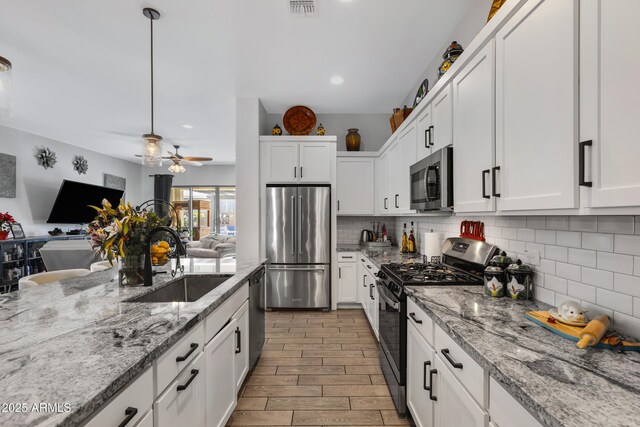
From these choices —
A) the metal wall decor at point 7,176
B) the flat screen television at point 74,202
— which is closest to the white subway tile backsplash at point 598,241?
the metal wall decor at point 7,176

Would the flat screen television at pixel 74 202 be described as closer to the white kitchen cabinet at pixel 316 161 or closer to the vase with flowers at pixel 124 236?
the white kitchen cabinet at pixel 316 161

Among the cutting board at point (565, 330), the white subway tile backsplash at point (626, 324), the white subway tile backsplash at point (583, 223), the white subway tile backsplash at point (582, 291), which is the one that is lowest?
the cutting board at point (565, 330)

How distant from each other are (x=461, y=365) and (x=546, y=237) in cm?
86

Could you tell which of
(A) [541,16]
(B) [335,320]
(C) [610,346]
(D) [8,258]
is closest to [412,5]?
(A) [541,16]

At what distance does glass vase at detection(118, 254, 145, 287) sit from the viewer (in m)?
1.76

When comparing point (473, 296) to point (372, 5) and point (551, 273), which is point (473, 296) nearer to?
point (551, 273)

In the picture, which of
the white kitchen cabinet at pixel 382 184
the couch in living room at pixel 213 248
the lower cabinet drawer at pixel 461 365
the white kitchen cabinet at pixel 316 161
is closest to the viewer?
the lower cabinet drawer at pixel 461 365

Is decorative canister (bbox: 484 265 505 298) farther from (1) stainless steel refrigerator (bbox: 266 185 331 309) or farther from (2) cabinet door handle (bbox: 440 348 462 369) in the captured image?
(1) stainless steel refrigerator (bbox: 266 185 331 309)

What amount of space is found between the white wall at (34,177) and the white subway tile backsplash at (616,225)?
781 cm

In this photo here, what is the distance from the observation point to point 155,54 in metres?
3.00

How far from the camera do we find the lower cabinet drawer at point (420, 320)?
59.2 inches

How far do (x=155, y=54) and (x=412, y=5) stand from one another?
2.47 m

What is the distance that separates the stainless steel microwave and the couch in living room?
17.5 ft

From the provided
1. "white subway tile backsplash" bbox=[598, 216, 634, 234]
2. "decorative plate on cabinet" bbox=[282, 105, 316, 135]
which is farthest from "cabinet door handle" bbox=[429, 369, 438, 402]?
"decorative plate on cabinet" bbox=[282, 105, 316, 135]
